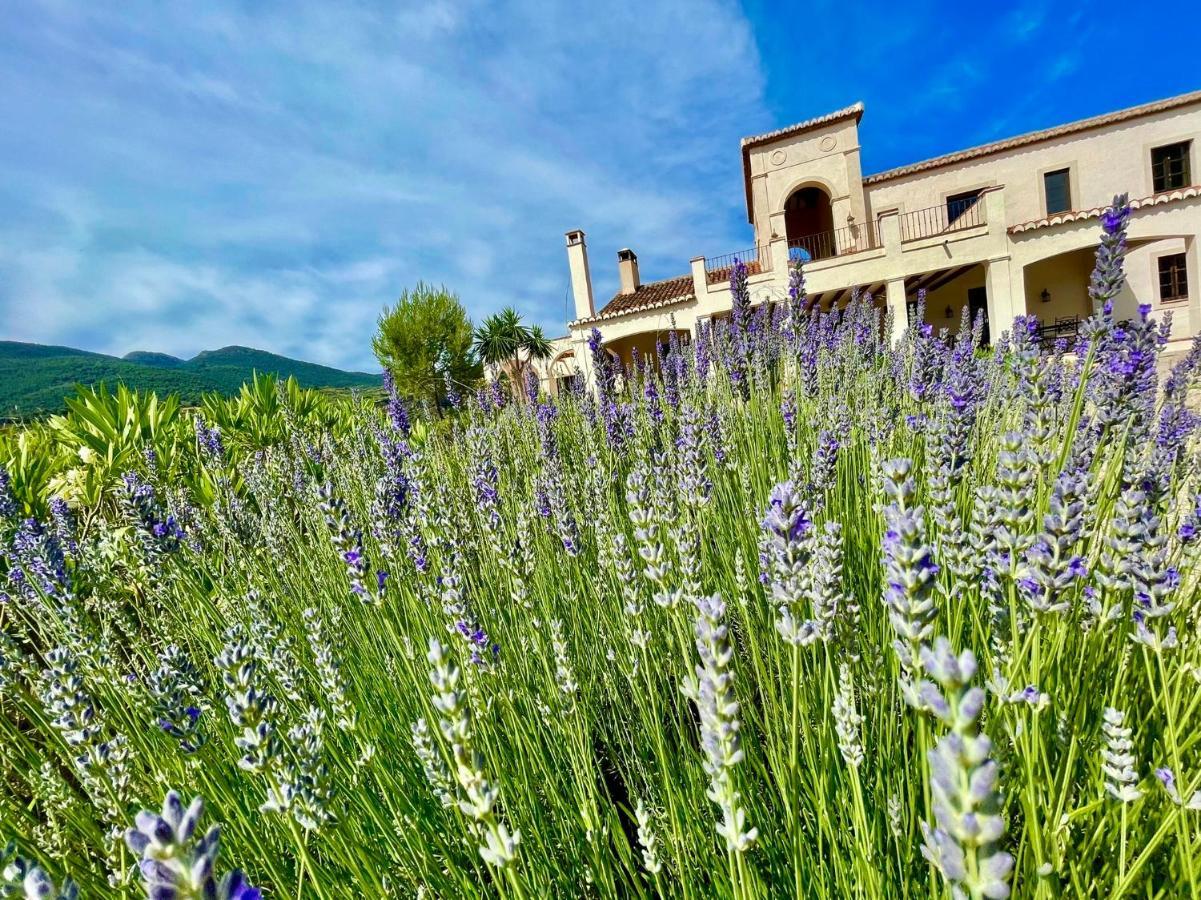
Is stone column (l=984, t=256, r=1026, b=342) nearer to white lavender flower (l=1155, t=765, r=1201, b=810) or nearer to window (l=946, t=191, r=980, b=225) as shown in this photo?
window (l=946, t=191, r=980, b=225)

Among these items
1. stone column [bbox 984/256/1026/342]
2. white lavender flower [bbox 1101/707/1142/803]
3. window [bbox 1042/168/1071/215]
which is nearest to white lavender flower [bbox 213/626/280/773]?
white lavender flower [bbox 1101/707/1142/803]

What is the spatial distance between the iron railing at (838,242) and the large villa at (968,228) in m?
0.06

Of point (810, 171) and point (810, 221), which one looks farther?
point (810, 221)

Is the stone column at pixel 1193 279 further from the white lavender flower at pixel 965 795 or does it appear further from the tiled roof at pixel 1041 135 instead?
the white lavender flower at pixel 965 795

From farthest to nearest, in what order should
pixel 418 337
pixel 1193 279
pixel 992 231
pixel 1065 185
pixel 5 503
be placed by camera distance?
pixel 418 337 < pixel 1065 185 < pixel 1193 279 < pixel 992 231 < pixel 5 503

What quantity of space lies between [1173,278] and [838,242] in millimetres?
8818

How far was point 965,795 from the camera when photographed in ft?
1.37

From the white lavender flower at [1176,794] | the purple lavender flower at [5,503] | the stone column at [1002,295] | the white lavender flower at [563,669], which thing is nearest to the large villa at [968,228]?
the stone column at [1002,295]

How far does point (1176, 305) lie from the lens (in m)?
14.0

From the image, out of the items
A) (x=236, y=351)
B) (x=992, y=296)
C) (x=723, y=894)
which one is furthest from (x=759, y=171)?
(x=236, y=351)

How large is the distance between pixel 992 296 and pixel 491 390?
13051 millimetres

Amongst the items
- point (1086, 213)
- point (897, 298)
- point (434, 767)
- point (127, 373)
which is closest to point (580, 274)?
point (897, 298)

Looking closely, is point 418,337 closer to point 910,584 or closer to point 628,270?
point 628,270

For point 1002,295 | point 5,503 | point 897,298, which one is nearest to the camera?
point 5,503
